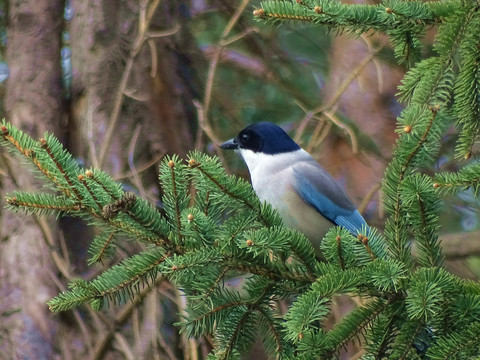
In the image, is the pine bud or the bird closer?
the pine bud

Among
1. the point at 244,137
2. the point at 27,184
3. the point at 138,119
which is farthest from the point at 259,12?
the point at 27,184

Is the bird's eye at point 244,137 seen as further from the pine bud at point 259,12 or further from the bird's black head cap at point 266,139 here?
the pine bud at point 259,12

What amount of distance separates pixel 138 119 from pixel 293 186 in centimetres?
140

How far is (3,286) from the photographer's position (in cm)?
412

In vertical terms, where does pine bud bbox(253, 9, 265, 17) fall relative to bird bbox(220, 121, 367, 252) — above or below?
above

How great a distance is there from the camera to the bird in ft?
10.4

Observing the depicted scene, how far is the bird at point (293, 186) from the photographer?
3.16m

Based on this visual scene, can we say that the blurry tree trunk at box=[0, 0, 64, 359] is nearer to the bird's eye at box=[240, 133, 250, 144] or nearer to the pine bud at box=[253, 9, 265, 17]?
the bird's eye at box=[240, 133, 250, 144]

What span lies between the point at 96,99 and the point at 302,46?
1.75 m

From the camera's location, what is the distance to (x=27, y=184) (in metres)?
4.18

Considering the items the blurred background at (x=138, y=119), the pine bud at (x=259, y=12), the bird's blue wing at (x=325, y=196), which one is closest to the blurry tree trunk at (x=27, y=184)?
the blurred background at (x=138, y=119)

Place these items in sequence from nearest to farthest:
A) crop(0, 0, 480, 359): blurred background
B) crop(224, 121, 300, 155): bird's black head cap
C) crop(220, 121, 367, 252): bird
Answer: crop(220, 121, 367, 252): bird < crop(224, 121, 300, 155): bird's black head cap < crop(0, 0, 480, 359): blurred background

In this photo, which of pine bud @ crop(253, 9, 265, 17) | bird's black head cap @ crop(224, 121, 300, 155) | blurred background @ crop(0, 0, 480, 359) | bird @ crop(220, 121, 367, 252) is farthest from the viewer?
blurred background @ crop(0, 0, 480, 359)

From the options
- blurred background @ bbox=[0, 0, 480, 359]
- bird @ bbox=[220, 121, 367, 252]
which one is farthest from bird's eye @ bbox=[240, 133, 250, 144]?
blurred background @ bbox=[0, 0, 480, 359]
